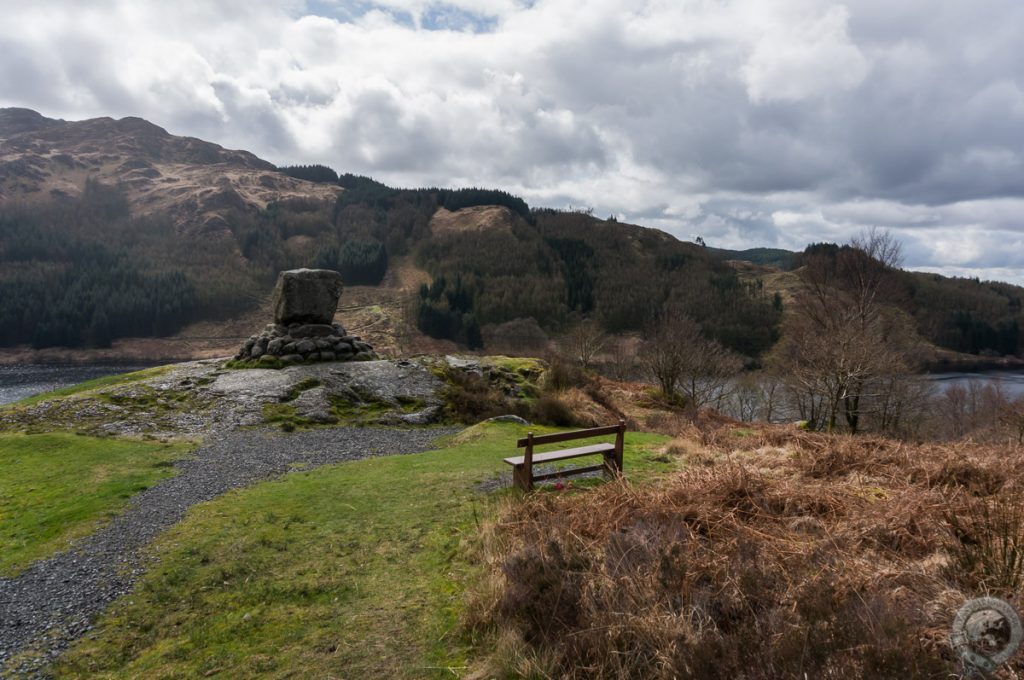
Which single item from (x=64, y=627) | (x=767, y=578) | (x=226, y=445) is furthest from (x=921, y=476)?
(x=226, y=445)

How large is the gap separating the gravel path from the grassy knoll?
1.35 feet

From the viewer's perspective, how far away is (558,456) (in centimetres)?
1082

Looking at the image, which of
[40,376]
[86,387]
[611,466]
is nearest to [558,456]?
[611,466]

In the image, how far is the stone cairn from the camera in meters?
28.0

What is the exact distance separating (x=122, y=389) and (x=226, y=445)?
28.1ft

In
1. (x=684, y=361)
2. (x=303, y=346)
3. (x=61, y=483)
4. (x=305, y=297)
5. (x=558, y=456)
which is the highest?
(x=305, y=297)

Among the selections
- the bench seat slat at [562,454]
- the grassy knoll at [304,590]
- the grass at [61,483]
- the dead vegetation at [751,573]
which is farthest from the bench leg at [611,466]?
the grass at [61,483]

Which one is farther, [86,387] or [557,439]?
[86,387]

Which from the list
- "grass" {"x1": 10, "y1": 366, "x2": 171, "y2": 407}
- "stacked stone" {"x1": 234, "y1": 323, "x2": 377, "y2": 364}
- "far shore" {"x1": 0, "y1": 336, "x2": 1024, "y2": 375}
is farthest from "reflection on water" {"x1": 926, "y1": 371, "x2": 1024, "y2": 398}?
"grass" {"x1": 10, "y1": 366, "x2": 171, "y2": 407}

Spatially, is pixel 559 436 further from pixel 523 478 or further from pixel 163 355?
pixel 163 355

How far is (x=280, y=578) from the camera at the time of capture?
7.71 meters

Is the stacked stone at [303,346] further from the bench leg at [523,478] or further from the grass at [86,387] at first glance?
the bench leg at [523,478]

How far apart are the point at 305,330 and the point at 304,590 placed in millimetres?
23944

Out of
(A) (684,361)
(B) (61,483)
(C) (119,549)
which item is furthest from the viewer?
(A) (684,361)
